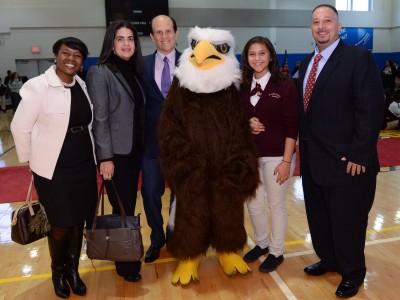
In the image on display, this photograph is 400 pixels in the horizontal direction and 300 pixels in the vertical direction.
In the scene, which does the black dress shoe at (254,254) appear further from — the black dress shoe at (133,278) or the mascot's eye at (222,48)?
the mascot's eye at (222,48)

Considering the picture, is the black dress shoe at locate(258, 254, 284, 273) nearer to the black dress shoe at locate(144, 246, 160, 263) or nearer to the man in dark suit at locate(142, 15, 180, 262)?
the black dress shoe at locate(144, 246, 160, 263)

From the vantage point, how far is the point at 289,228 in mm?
3623

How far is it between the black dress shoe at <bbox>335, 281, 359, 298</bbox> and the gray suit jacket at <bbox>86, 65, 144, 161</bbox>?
1661 mm

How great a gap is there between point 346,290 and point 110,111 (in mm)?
1933

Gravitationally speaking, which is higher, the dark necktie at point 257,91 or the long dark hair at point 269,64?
the long dark hair at point 269,64

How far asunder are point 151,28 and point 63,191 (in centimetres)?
137

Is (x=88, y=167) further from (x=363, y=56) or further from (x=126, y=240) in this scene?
(x=363, y=56)

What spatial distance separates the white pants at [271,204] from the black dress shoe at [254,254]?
0.23 feet

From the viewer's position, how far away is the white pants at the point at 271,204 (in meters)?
2.65

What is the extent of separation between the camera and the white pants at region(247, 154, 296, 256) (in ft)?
8.70

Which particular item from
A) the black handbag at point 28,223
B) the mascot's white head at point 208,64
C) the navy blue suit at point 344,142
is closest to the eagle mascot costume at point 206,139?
the mascot's white head at point 208,64

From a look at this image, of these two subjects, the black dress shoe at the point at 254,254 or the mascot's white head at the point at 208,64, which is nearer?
the mascot's white head at the point at 208,64

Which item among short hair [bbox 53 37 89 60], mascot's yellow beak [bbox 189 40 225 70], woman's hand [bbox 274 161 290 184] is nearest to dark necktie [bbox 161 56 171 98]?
mascot's yellow beak [bbox 189 40 225 70]

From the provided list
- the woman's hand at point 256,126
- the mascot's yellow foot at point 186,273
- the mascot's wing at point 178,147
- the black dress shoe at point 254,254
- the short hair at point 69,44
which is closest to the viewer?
the short hair at point 69,44
